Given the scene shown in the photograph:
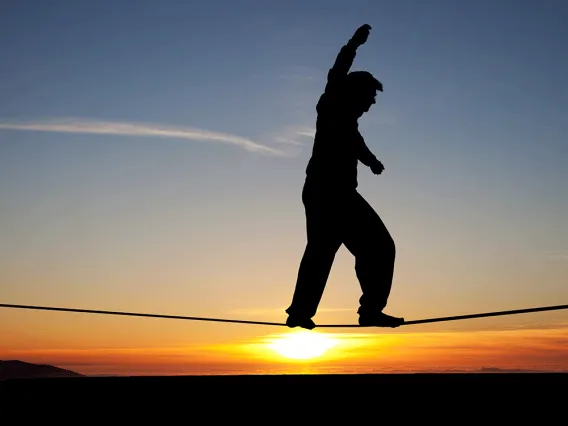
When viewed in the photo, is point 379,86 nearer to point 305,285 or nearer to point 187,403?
point 305,285

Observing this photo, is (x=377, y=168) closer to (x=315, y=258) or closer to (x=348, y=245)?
(x=348, y=245)

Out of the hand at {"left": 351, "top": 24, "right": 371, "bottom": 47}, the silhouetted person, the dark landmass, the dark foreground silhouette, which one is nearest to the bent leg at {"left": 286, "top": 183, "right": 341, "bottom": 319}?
the silhouetted person

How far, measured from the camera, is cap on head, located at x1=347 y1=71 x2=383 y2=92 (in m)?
8.22

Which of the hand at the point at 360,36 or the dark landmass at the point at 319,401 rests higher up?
the hand at the point at 360,36

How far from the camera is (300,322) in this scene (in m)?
8.48

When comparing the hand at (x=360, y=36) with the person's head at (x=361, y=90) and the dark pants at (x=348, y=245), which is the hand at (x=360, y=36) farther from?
the dark pants at (x=348, y=245)

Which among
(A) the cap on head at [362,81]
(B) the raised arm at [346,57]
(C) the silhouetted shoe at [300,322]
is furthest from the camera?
(C) the silhouetted shoe at [300,322]

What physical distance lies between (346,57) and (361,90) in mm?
407

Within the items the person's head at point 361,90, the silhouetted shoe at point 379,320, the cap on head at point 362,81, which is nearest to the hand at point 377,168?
the person's head at point 361,90

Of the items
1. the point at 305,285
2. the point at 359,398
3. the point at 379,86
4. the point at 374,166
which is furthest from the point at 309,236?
the point at 359,398

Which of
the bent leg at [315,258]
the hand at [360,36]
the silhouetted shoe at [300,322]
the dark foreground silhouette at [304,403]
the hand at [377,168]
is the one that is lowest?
the dark foreground silhouette at [304,403]

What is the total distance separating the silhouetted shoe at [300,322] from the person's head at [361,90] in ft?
7.82

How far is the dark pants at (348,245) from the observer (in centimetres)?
838

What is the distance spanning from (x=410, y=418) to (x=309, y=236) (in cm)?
412
